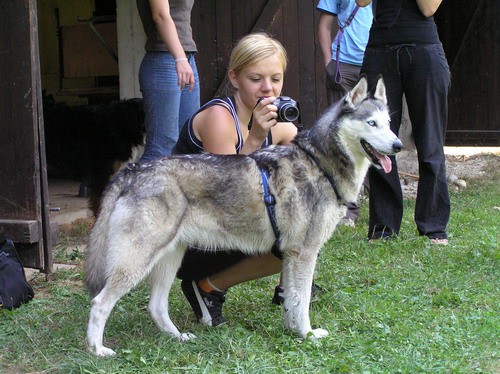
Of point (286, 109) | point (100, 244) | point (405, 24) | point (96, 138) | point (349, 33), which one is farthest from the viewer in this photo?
point (96, 138)

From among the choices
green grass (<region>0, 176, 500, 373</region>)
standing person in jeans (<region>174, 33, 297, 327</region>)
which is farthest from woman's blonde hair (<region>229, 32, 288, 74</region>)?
green grass (<region>0, 176, 500, 373</region>)

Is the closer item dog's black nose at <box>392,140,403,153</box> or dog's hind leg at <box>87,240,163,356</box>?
dog's hind leg at <box>87,240,163,356</box>

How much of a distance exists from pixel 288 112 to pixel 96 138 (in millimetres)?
3717

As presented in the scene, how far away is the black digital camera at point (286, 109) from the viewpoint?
3.43 meters

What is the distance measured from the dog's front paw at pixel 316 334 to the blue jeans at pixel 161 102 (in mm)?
1497

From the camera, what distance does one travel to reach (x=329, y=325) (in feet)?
11.6

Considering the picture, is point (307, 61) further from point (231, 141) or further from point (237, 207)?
point (237, 207)

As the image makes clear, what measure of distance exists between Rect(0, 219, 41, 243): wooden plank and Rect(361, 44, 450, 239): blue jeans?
2399 mm

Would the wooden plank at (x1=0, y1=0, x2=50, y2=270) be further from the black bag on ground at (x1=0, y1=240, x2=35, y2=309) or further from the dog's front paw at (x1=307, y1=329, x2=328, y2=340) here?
the dog's front paw at (x1=307, y1=329, x2=328, y2=340)

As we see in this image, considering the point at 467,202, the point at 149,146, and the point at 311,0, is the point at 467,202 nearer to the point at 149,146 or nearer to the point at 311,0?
the point at 311,0

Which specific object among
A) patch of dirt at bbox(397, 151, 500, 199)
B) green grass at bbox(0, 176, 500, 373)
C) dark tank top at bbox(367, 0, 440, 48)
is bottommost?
patch of dirt at bbox(397, 151, 500, 199)

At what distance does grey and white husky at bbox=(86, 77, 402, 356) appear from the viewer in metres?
3.09

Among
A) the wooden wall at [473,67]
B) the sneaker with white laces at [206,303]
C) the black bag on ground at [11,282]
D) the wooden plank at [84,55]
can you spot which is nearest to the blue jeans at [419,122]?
the sneaker with white laces at [206,303]

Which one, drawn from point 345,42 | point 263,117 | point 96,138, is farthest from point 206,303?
point 96,138
